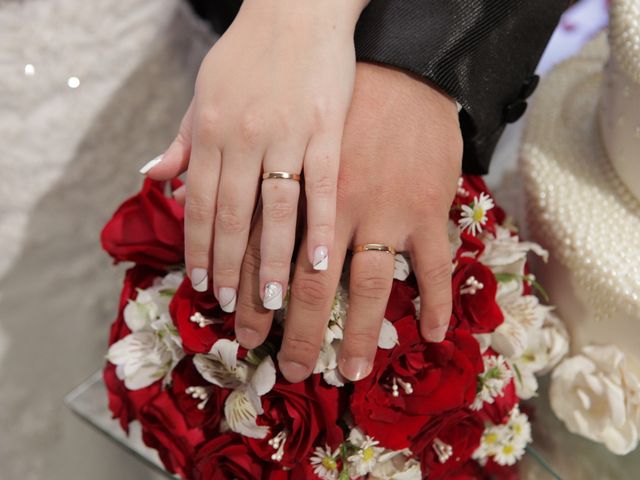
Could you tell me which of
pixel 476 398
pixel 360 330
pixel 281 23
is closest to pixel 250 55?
pixel 281 23

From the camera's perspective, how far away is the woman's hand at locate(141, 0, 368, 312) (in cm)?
55

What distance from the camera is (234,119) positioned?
22.2 inches

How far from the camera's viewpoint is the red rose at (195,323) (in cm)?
56

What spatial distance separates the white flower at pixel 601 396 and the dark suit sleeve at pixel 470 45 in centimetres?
28

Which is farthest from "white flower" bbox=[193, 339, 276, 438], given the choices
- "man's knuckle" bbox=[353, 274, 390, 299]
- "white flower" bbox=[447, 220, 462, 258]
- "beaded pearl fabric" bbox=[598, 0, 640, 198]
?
"beaded pearl fabric" bbox=[598, 0, 640, 198]

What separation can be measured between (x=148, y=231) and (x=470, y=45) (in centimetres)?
39

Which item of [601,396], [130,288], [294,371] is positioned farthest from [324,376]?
[601,396]

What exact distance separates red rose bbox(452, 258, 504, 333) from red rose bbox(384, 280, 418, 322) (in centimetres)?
5

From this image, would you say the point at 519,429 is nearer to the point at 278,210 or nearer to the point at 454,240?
the point at 454,240

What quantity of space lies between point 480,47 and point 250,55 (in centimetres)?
25

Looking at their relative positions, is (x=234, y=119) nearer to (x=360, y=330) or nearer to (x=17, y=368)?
(x=360, y=330)

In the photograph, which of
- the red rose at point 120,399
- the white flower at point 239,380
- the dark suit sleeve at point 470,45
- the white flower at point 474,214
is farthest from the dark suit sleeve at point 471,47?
the red rose at point 120,399

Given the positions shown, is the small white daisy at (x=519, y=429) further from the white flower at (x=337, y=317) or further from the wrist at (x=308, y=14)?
the wrist at (x=308, y=14)

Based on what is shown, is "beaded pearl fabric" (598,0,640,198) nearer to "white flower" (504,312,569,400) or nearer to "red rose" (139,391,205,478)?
"white flower" (504,312,569,400)
